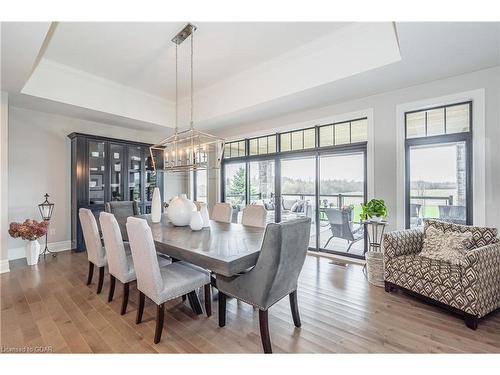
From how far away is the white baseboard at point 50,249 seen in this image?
4004mm

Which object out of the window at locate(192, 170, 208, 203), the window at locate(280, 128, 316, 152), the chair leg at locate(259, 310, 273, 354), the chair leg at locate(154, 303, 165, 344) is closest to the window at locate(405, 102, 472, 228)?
the window at locate(280, 128, 316, 152)

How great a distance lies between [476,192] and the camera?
2809 mm

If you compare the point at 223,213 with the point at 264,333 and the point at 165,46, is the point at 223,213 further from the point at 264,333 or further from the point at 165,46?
the point at 165,46

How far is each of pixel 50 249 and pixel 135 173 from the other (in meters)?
2.07

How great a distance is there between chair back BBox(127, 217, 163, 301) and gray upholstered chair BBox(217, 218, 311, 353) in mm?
541

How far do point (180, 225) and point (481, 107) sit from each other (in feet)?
12.8

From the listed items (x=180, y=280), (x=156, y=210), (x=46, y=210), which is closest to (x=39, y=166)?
(x=46, y=210)

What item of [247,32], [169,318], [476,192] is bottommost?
[169,318]

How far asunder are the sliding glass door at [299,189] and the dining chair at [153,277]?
8.98 ft

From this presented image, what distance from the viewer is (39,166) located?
169 inches

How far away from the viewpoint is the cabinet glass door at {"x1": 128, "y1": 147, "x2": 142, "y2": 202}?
5055 mm

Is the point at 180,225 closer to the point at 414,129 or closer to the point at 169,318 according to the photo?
the point at 169,318
